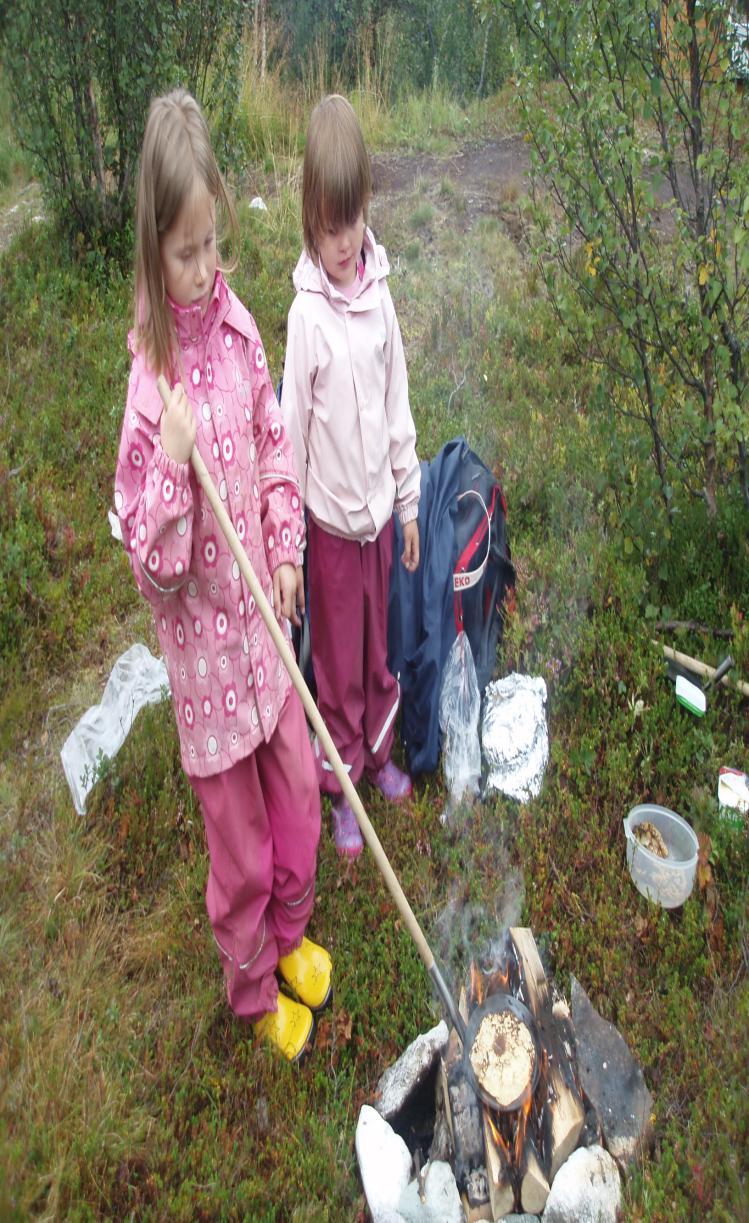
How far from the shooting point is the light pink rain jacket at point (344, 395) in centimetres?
299

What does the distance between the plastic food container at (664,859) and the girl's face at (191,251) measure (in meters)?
2.17

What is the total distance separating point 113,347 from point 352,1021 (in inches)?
169

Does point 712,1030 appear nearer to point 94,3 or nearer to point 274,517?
point 274,517

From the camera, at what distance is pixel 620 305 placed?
4.10 m

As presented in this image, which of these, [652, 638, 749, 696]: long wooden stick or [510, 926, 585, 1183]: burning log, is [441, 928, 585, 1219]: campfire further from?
[652, 638, 749, 696]: long wooden stick

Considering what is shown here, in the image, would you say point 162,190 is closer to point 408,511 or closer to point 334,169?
point 334,169

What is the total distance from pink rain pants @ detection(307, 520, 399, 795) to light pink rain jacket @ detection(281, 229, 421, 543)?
11cm

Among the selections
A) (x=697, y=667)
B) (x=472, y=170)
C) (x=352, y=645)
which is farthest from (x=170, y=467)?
(x=472, y=170)

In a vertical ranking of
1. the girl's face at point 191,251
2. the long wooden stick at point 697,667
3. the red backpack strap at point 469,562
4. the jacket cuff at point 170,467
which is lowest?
the long wooden stick at point 697,667

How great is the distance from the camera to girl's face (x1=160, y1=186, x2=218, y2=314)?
2.12 m

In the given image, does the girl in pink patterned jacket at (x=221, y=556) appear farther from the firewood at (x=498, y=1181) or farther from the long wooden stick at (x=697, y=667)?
the long wooden stick at (x=697, y=667)

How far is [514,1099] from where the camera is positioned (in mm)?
2443

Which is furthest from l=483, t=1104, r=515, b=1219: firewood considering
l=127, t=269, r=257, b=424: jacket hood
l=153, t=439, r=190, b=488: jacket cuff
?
l=127, t=269, r=257, b=424: jacket hood

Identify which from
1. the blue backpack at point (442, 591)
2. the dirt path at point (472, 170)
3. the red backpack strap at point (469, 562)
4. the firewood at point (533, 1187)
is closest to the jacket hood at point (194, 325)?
the blue backpack at point (442, 591)
